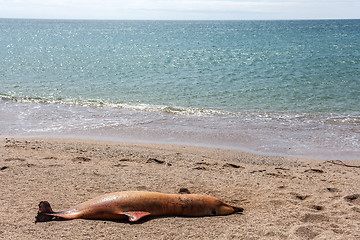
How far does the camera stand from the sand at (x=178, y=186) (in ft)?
18.2

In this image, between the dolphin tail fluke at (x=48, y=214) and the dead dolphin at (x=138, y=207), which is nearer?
the dolphin tail fluke at (x=48, y=214)

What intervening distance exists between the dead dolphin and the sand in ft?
0.44

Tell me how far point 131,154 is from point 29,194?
11.0 ft

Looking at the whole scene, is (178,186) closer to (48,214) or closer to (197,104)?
(48,214)

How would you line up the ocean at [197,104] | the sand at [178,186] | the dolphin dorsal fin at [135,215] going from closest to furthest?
1. the sand at [178,186]
2. the dolphin dorsal fin at [135,215]
3. the ocean at [197,104]

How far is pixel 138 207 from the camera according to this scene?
5.94 metres

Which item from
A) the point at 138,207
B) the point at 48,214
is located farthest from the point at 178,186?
the point at 48,214

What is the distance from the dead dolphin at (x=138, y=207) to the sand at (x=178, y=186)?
0.13 m

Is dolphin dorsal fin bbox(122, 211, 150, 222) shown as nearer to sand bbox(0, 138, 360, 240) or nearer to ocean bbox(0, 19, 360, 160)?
sand bbox(0, 138, 360, 240)

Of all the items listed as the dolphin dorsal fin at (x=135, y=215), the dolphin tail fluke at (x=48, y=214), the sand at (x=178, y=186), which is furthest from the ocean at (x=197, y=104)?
the dolphin tail fluke at (x=48, y=214)

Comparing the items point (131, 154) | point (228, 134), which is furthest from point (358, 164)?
point (131, 154)

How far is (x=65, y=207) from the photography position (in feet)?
20.5

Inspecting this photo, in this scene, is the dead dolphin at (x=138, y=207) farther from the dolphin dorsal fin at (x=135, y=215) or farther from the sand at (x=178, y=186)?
the sand at (x=178, y=186)

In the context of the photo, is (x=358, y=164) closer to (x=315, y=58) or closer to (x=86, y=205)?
(x=86, y=205)
